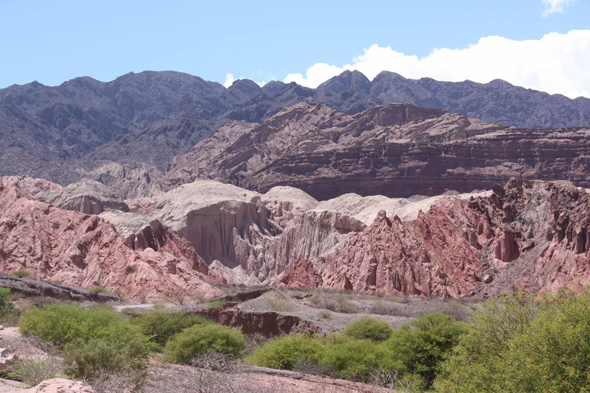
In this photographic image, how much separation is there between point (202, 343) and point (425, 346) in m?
7.99

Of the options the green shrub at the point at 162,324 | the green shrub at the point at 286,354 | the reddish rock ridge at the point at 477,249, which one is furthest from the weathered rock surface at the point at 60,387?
the reddish rock ridge at the point at 477,249

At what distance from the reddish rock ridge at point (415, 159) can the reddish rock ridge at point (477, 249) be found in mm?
64736

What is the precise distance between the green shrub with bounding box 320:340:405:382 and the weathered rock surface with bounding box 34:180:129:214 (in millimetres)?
72522

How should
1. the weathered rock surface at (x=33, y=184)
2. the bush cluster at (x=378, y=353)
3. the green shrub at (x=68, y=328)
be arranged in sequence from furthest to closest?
the weathered rock surface at (x=33, y=184)
the bush cluster at (x=378, y=353)
the green shrub at (x=68, y=328)

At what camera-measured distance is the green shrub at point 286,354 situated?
2189 cm

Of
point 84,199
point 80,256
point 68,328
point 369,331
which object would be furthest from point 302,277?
point 84,199

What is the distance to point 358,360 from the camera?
68.4ft

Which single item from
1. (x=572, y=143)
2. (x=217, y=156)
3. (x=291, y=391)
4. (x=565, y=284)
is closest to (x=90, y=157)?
(x=217, y=156)

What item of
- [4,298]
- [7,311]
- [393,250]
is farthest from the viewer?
[393,250]

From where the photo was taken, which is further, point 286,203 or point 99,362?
point 286,203

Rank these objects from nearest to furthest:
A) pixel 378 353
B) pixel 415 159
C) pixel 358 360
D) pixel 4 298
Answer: pixel 358 360 < pixel 378 353 < pixel 4 298 < pixel 415 159

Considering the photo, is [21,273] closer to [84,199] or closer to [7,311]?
[7,311]

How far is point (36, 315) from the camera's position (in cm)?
2059

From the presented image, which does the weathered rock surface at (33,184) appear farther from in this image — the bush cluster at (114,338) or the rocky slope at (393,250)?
the bush cluster at (114,338)
